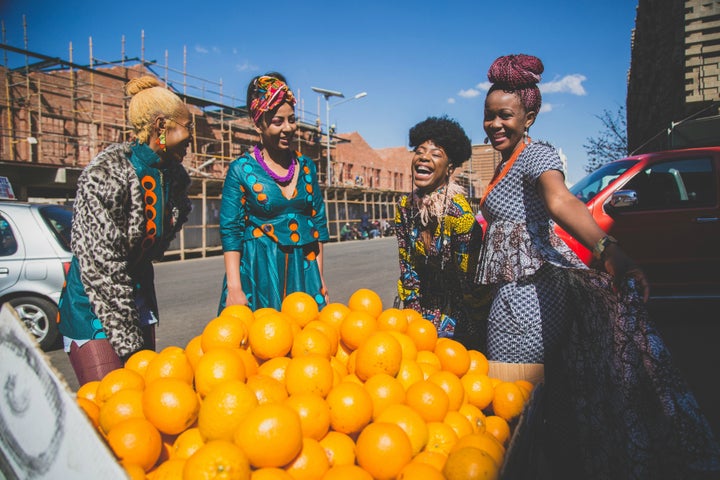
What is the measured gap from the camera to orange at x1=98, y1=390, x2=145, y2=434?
1222mm

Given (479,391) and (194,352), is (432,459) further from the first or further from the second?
(194,352)

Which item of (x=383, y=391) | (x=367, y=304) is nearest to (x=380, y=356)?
(x=383, y=391)

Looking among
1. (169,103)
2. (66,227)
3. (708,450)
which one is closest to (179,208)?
(169,103)

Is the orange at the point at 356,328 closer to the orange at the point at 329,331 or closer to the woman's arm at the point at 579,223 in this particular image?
the orange at the point at 329,331

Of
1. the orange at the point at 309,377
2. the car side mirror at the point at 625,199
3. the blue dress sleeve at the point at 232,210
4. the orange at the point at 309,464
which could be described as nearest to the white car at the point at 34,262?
the blue dress sleeve at the point at 232,210

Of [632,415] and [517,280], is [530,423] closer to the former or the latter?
[632,415]

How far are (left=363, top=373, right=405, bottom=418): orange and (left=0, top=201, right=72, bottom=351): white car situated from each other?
16.6 ft

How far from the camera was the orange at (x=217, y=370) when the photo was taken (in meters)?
1.29

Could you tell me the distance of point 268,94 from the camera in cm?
234

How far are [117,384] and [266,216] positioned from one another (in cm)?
123

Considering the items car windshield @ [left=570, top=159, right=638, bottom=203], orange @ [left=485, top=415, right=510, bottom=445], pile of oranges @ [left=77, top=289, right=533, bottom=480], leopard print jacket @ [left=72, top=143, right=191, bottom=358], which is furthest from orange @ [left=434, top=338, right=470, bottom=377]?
car windshield @ [left=570, top=159, right=638, bottom=203]

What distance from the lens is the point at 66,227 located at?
5285 mm

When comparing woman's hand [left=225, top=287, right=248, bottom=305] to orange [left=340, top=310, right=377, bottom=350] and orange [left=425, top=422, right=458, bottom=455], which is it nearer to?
Result: orange [left=340, top=310, right=377, bottom=350]

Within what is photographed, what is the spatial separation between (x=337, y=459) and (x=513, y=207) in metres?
1.26
